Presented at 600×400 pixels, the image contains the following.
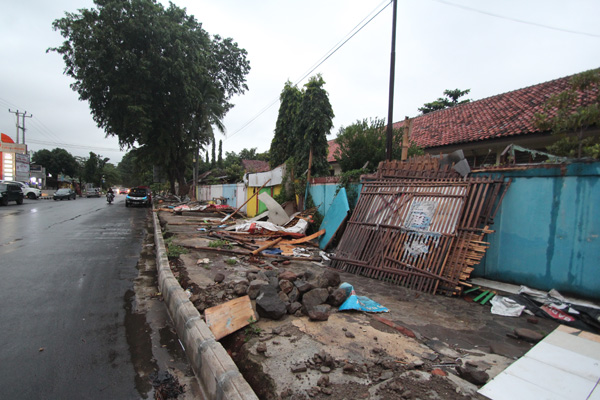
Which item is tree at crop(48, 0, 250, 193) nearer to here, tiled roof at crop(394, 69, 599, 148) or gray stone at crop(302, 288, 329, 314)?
tiled roof at crop(394, 69, 599, 148)

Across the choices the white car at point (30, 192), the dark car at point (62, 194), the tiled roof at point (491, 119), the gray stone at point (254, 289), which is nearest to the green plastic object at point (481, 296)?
the gray stone at point (254, 289)

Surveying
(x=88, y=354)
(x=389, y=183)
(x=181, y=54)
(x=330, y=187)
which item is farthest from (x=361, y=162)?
(x=181, y=54)

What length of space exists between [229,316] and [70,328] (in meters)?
1.87

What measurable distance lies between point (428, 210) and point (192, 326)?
4355 mm

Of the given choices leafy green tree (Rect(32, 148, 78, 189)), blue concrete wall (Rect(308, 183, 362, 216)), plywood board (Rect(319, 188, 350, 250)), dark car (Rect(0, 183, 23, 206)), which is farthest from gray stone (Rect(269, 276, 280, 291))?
leafy green tree (Rect(32, 148, 78, 189))

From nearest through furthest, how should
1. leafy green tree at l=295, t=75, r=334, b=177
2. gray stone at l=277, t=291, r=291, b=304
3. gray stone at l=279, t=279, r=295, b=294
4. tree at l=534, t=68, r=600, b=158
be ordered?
1. gray stone at l=277, t=291, r=291, b=304
2. gray stone at l=279, t=279, r=295, b=294
3. tree at l=534, t=68, r=600, b=158
4. leafy green tree at l=295, t=75, r=334, b=177

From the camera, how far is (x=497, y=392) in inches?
Result: 89.2

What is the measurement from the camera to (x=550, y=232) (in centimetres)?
443

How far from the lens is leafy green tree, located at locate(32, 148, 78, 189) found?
5309 cm

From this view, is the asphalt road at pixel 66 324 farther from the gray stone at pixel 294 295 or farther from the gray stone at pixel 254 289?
the gray stone at pixel 294 295

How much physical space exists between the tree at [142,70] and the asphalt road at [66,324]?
17650 millimetres

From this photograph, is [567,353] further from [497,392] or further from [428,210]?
[428,210]

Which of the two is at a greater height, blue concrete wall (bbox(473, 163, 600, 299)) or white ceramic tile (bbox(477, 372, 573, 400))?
blue concrete wall (bbox(473, 163, 600, 299))

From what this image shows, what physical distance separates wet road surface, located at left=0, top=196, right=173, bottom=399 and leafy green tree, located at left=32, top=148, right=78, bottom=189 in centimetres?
6116
